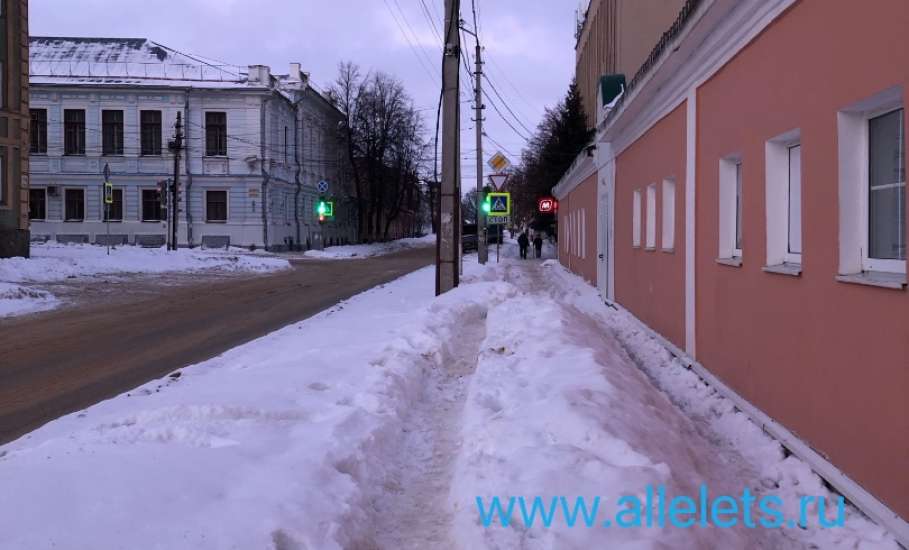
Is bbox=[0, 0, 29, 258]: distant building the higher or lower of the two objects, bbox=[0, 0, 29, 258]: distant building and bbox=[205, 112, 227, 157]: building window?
the lower

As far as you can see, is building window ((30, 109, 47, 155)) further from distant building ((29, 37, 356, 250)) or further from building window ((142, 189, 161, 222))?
building window ((142, 189, 161, 222))

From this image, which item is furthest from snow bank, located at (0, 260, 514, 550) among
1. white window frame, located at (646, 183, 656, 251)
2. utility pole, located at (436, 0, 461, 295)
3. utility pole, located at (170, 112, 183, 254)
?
utility pole, located at (170, 112, 183, 254)

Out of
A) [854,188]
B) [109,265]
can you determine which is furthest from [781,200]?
[109,265]

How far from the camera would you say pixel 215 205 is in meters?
45.1

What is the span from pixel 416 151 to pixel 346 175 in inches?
229

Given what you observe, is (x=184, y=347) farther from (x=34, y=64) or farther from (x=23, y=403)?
(x=34, y=64)

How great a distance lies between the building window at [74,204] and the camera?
148ft

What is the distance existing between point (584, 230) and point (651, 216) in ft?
36.4

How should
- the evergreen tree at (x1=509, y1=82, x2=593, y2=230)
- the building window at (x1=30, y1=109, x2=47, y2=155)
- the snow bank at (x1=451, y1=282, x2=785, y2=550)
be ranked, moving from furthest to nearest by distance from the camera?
Answer: 1. the building window at (x1=30, y1=109, x2=47, y2=155)
2. the evergreen tree at (x1=509, y1=82, x2=593, y2=230)
3. the snow bank at (x1=451, y1=282, x2=785, y2=550)

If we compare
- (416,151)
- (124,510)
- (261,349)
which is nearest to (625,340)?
(261,349)

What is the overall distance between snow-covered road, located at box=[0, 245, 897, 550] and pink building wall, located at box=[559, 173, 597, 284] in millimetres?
12956

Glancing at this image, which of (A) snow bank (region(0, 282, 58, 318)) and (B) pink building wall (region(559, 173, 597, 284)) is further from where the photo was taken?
(B) pink building wall (region(559, 173, 597, 284))

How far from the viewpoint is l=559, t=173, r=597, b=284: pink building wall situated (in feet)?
68.4
